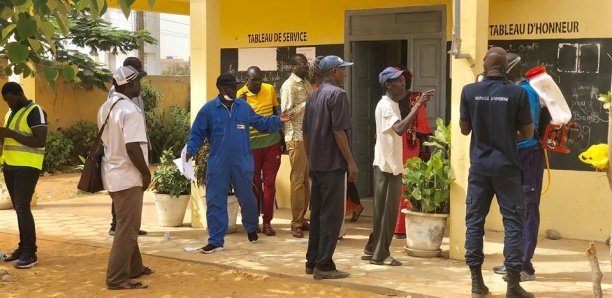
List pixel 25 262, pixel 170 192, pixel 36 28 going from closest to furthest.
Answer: pixel 36 28, pixel 25 262, pixel 170 192

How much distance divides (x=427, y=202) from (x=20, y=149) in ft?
12.2

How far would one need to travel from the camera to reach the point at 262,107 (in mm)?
8820

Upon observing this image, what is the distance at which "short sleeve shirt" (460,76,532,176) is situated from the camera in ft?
18.4

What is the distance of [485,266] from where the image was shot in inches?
276

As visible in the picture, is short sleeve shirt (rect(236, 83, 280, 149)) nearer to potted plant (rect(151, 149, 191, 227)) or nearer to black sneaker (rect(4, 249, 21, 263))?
potted plant (rect(151, 149, 191, 227))

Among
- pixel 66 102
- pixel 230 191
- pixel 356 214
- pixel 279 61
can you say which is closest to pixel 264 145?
pixel 230 191

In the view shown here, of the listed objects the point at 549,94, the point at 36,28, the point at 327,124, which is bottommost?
the point at 327,124

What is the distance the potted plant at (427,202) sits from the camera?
7271mm

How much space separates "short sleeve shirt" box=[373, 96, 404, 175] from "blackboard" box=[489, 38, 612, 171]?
2228 mm

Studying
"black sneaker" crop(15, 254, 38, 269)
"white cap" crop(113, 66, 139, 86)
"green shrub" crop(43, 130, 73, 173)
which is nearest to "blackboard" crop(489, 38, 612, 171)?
"white cap" crop(113, 66, 139, 86)

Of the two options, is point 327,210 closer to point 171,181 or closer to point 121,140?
point 121,140

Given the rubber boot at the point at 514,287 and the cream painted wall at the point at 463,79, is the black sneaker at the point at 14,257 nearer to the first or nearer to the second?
Answer: the cream painted wall at the point at 463,79

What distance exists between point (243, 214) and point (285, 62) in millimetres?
3074

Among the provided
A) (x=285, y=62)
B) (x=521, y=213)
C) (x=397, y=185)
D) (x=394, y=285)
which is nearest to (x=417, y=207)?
(x=397, y=185)
